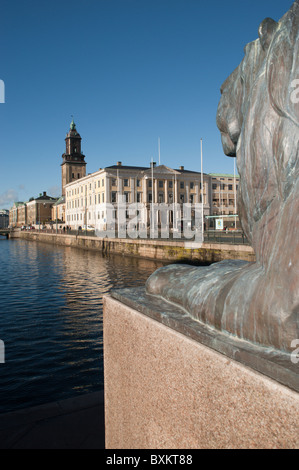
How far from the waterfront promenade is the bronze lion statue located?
2252 mm

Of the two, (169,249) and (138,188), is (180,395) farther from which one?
(138,188)

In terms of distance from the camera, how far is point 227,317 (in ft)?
5.74

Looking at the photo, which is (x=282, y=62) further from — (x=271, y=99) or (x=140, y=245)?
(x=140, y=245)

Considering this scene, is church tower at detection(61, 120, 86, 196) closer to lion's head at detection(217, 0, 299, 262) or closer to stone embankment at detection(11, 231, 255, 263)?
stone embankment at detection(11, 231, 255, 263)

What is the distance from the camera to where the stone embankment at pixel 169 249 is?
63.8 ft

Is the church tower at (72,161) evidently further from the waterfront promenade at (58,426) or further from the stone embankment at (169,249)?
the waterfront promenade at (58,426)

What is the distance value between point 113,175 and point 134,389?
59990 millimetres

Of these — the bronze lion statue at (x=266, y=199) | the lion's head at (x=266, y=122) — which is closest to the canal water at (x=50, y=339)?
the bronze lion statue at (x=266, y=199)

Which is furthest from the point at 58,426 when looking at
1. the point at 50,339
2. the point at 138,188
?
the point at 138,188

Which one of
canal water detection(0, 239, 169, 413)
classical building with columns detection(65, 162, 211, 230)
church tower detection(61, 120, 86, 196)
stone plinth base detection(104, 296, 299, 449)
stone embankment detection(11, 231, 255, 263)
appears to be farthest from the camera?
church tower detection(61, 120, 86, 196)

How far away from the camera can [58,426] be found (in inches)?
146

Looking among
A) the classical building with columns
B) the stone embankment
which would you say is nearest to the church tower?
the classical building with columns

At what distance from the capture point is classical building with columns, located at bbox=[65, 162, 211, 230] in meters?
61.2
